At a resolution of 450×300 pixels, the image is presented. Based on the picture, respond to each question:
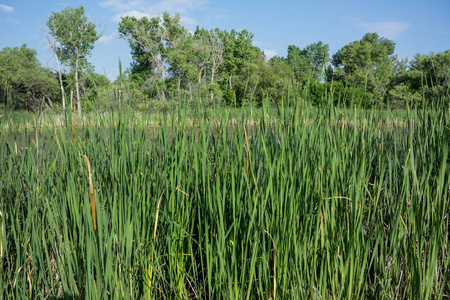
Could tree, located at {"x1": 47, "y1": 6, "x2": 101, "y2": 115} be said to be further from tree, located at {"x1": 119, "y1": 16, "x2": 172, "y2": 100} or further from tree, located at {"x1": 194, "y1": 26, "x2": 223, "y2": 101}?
tree, located at {"x1": 194, "y1": 26, "x2": 223, "y2": 101}

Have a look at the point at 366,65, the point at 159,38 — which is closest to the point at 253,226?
the point at 159,38

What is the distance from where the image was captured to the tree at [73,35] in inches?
1141

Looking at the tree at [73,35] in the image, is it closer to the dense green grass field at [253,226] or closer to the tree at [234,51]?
the tree at [234,51]

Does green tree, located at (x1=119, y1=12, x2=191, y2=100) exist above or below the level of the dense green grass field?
above

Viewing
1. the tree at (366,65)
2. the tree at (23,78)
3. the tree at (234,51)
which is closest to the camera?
the tree at (23,78)

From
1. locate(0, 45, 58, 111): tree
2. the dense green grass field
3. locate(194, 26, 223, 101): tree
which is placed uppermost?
locate(194, 26, 223, 101): tree

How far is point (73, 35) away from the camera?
97.3 feet

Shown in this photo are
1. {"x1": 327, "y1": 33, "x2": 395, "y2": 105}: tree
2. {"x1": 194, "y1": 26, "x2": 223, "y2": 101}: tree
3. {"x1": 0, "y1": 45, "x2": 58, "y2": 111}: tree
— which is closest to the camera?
{"x1": 0, "y1": 45, "x2": 58, "y2": 111}: tree

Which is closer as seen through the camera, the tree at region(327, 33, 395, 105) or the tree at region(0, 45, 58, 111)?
the tree at region(0, 45, 58, 111)

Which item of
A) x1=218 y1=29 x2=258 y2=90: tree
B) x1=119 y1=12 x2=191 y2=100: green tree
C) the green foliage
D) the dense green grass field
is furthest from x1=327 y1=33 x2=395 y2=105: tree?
the dense green grass field

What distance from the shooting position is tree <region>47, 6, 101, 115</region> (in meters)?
29.0

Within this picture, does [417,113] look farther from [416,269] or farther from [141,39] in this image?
[141,39]

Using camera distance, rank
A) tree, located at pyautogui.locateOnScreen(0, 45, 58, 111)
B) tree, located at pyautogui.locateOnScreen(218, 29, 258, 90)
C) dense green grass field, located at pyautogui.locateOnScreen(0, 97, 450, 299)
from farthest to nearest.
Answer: tree, located at pyautogui.locateOnScreen(218, 29, 258, 90), tree, located at pyautogui.locateOnScreen(0, 45, 58, 111), dense green grass field, located at pyautogui.locateOnScreen(0, 97, 450, 299)

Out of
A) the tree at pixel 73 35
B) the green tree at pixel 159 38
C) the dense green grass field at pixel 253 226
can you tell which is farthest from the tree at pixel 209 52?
the dense green grass field at pixel 253 226
